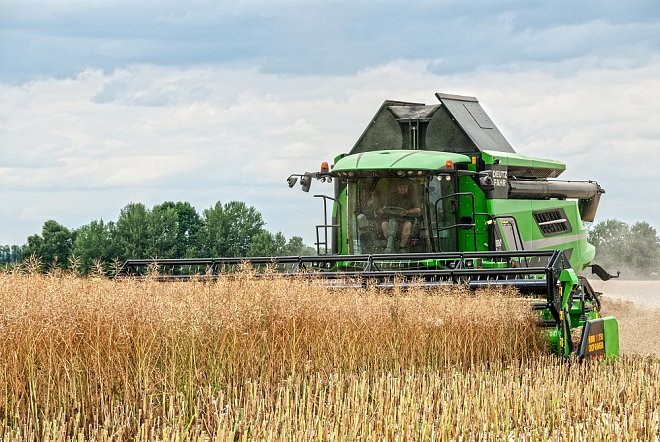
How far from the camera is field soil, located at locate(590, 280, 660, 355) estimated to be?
470 inches

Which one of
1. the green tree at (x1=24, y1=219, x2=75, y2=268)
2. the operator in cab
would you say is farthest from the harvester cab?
the green tree at (x1=24, y1=219, x2=75, y2=268)

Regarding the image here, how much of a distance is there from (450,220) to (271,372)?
479 centimetres

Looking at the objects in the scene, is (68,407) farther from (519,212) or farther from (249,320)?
(519,212)

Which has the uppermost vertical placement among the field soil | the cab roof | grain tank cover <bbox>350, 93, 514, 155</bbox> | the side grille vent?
grain tank cover <bbox>350, 93, 514, 155</bbox>

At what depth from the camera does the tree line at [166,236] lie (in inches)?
2013

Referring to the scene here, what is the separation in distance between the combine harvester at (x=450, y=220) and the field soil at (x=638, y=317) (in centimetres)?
131

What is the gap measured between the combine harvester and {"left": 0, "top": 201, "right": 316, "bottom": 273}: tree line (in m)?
37.7

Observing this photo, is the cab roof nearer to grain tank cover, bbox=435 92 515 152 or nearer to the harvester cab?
the harvester cab

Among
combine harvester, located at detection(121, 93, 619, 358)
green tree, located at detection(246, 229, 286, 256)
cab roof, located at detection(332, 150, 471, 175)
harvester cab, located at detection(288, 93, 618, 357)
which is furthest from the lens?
green tree, located at detection(246, 229, 286, 256)

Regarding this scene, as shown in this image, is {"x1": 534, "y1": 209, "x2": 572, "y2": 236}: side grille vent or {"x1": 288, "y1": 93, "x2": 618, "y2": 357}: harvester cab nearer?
{"x1": 288, "y1": 93, "x2": 618, "y2": 357}: harvester cab

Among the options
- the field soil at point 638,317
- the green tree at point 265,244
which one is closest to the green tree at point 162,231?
the green tree at point 265,244

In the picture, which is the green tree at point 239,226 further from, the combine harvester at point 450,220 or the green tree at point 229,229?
the combine harvester at point 450,220

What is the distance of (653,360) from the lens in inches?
342

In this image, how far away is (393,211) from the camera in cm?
1054
